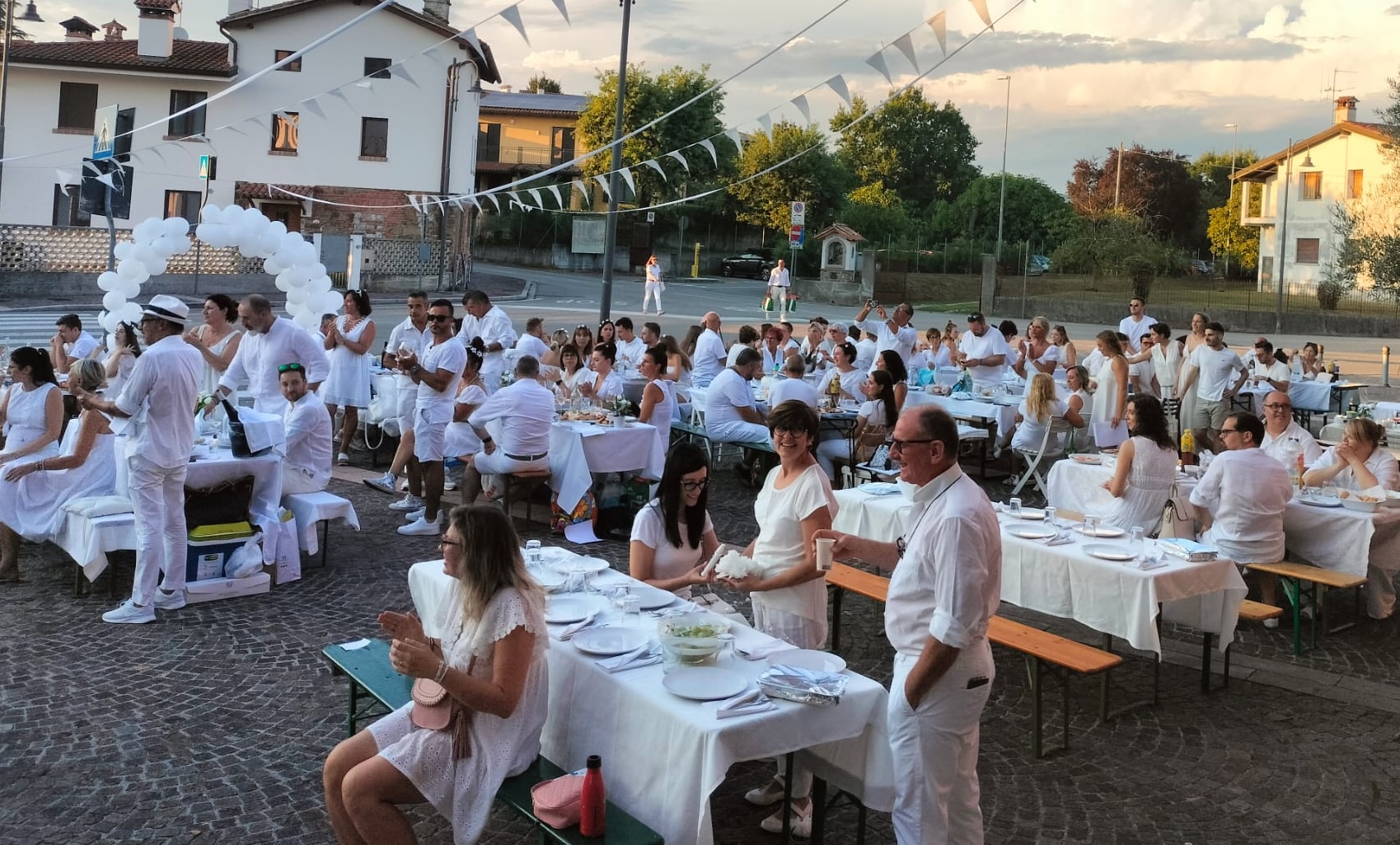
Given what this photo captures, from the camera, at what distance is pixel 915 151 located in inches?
2948

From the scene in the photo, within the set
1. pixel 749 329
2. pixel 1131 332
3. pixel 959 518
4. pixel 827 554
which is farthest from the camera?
pixel 1131 332

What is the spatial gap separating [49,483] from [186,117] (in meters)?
32.8

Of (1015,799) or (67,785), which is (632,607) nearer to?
(1015,799)

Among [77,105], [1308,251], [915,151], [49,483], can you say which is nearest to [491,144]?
[77,105]

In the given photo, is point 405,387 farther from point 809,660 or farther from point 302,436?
point 809,660

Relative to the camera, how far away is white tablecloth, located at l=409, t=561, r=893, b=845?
11.8 feet

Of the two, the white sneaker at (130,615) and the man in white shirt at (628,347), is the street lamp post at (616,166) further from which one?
the white sneaker at (130,615)

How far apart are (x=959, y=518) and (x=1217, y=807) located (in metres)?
2.33

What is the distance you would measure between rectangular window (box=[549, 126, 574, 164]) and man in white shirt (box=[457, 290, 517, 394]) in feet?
154

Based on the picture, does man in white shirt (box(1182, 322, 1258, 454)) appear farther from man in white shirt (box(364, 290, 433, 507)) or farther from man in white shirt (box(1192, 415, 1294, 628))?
man in white shirt (box(364, 290, 433, 507))

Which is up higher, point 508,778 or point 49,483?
point 49,483

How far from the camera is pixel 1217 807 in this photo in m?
4.84

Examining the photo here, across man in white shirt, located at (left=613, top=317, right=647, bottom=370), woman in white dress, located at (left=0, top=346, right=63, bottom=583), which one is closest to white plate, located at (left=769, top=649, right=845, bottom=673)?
woman in white dress, located at (left=0, top=346, right=63, bottom=583)

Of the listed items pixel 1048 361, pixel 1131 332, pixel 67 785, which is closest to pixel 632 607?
pixel 67 785
